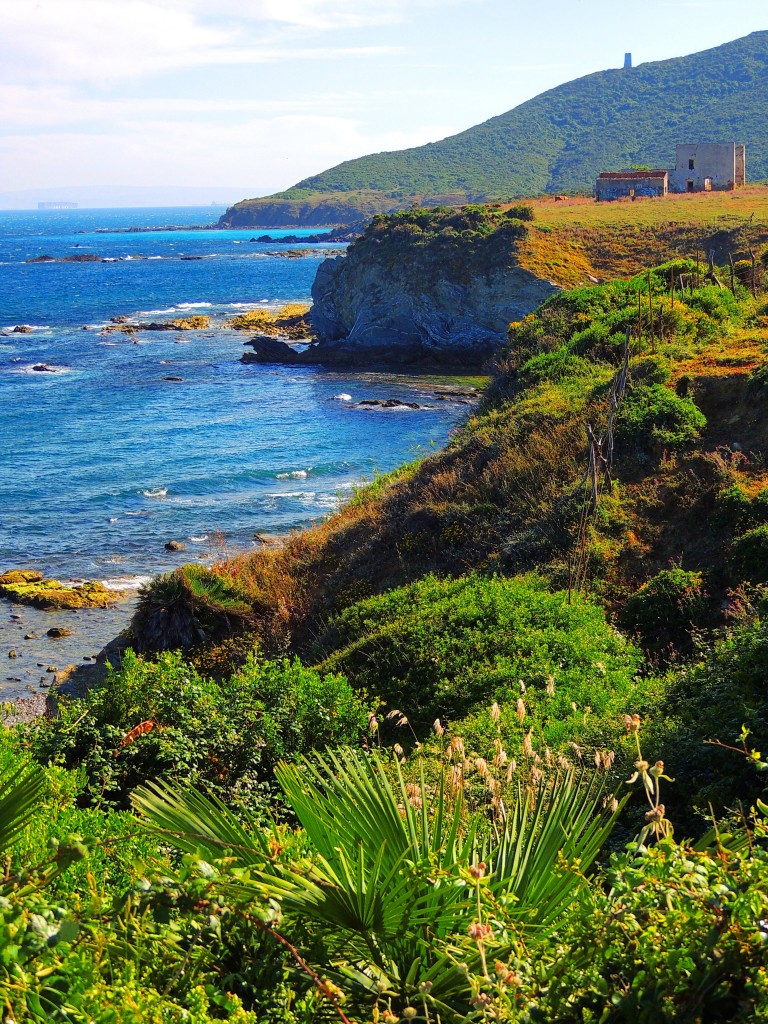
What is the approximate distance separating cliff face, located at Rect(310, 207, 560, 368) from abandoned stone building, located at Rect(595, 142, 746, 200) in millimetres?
14247

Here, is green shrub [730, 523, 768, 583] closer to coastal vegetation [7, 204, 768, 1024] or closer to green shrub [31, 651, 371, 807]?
coastal vegetation [7, 204, 768, 1024]

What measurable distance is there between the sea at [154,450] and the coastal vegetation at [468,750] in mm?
6229

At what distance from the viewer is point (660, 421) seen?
14836 mm

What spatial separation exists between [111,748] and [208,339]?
56.5m

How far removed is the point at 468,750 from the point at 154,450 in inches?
1155

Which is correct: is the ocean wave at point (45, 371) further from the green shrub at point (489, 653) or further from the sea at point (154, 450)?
the green shrub at point (489, 653)

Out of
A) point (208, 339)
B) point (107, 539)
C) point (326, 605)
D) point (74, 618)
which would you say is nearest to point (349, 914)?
point (326, 605)

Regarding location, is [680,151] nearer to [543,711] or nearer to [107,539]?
[107,539]

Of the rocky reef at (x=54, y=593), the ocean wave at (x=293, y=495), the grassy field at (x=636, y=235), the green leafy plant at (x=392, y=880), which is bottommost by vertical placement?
the rocky reef at (x=54, y=593)

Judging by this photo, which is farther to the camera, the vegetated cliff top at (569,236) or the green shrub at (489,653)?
the vegetated cliff top at (569,236)

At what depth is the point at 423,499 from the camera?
54.6ft

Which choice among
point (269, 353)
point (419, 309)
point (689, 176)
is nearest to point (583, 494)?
point (419, 309)

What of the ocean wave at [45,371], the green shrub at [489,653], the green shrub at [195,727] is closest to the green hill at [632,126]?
the ocean wave at [45,371]

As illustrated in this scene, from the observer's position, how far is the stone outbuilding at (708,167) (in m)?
63.5
